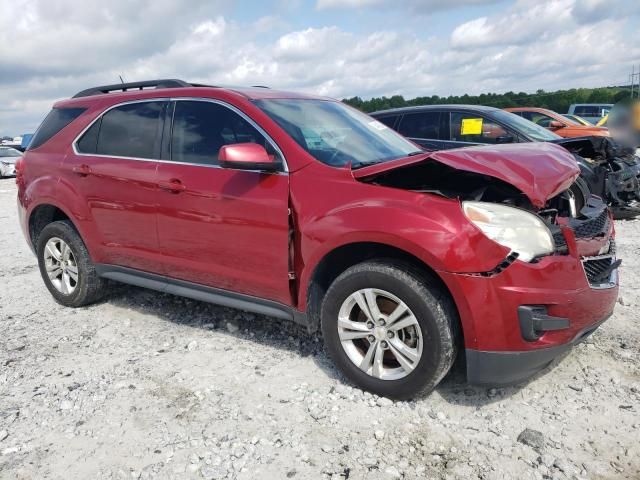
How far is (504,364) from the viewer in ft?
8.98

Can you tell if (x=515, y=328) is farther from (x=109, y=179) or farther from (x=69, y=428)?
(x=109, y=179)

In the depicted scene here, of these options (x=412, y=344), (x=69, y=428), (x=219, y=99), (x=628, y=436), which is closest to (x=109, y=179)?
(x=219, y=99)

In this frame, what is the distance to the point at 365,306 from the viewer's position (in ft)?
9.85

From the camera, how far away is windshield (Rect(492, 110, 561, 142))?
25.3ft

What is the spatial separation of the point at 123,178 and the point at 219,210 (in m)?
1.02

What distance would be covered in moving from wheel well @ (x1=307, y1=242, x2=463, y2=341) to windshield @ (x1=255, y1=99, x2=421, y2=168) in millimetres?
538

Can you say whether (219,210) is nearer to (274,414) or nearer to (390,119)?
(274,414)

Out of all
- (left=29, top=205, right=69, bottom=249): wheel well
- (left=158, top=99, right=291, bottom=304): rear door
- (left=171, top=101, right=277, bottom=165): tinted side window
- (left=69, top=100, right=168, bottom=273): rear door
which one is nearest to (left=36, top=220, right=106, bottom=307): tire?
(left=29, top=205, right=69, bottom=249): wheel well

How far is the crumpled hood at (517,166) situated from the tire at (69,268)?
2.70 m

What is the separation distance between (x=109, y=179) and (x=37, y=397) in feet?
5.42

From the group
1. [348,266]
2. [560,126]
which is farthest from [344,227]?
[560,126]

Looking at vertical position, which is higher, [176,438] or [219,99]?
[219,99]

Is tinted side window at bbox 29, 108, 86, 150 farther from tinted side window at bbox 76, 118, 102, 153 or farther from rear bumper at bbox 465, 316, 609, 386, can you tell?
rear bumper at bbox 465, 316, 609, 386

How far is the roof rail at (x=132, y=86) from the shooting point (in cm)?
418
